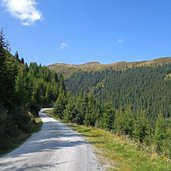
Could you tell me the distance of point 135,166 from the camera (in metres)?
16.6

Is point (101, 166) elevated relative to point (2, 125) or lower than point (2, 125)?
lower

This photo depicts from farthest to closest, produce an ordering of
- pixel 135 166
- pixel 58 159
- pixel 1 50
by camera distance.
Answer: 1. pixel 1 50
2. pixel 58 159
3. pixel 135 166

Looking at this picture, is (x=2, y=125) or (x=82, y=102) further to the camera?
(x=82, y=102)

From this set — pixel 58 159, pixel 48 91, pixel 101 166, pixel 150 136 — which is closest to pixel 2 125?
pixel 58 159

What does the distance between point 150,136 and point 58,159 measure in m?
68.9

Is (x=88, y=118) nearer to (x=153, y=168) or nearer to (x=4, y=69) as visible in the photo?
(x=4, y=69)

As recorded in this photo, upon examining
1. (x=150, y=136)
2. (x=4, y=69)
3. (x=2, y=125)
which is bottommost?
(x=150, y=136)

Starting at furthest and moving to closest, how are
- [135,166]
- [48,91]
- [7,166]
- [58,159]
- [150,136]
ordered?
[48,91] → [150,136] → [58,159] → [135,166] → [7,166]

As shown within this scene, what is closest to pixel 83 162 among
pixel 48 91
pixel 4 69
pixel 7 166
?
pixel 7 166

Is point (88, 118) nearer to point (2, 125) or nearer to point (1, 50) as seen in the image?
point (1, 50)

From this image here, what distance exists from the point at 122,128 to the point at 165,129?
10.9m

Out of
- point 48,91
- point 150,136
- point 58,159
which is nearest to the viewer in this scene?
point 58,159

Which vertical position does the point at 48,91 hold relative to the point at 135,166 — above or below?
above

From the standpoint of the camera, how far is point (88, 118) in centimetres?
9275
